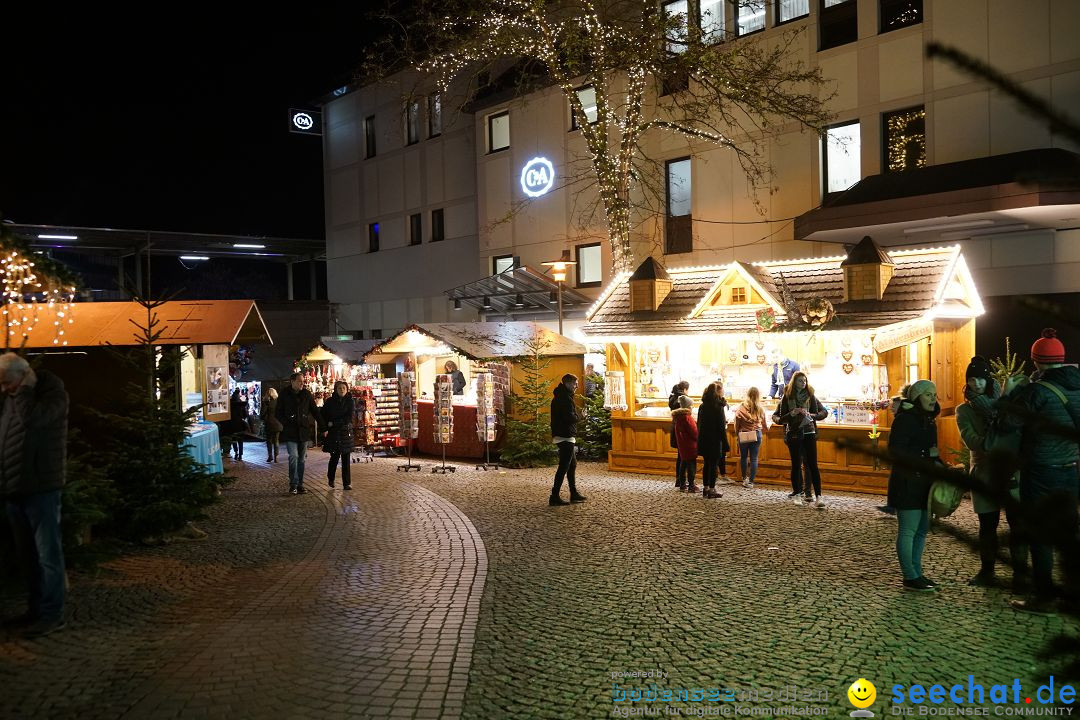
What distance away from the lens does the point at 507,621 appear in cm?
718

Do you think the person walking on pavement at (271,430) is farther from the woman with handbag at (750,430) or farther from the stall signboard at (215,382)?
the woman with handbag at (750,430)

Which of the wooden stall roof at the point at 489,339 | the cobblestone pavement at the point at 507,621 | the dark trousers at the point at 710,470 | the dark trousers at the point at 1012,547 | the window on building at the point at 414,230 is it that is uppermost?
the window on building at the point at 414,230

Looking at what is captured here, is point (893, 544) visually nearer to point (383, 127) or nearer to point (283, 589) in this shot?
point (283, 589)

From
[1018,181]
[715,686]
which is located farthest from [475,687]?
[1018,181]

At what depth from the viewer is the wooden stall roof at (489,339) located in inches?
752

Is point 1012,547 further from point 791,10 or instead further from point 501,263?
point 501,263

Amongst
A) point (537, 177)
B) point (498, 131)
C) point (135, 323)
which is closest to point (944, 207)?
point (135, 323)

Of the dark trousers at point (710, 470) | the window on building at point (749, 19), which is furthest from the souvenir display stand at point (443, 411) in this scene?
the window on building at point (749, 19)

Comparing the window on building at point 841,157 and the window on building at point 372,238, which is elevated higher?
the window on building at point 372,238

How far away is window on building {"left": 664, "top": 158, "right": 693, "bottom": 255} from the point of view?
23.6m

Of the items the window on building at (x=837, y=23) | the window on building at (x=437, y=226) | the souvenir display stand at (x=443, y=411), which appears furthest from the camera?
the window on building at (x=437, y=226)

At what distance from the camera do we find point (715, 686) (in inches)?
222

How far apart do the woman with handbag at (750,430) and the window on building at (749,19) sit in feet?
37.9

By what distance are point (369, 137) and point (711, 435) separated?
1047 inches
